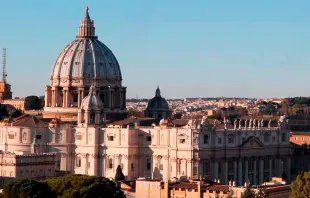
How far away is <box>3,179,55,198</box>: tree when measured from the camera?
67750mm

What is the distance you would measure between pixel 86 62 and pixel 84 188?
42357 mm

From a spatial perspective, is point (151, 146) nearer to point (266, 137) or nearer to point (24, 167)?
point (266, 137)

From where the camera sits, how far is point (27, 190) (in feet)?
224

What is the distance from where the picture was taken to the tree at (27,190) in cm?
6775

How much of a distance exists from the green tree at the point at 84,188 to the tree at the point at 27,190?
0.70m

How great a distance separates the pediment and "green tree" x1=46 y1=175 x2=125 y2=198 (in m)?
26.4

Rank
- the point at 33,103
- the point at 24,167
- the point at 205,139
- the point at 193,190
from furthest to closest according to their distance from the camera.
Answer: the point at 33,103 < the point at 205,139 < the point at 24,167 < the point at 193,190

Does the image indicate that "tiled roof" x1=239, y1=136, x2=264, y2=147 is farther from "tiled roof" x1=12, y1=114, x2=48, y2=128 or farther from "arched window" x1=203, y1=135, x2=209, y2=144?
"tiled roof" x1=12, y1=114, x2=48, y2=128

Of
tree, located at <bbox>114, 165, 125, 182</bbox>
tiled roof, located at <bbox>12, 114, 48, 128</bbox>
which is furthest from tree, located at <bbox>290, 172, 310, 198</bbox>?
tiled roof, located at <bbox>12, 114, 48, 128</bbox>

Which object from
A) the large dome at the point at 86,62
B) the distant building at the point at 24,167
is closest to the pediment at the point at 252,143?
the distant building at the point at 24,167

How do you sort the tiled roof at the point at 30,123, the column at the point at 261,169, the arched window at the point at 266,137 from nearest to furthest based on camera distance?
the column at the point at 261,169 → the tiled roof at the point at 30,123 → the arched window at the point at 266,137

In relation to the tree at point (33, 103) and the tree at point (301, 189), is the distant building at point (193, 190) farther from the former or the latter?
the tree at point (33, 103)

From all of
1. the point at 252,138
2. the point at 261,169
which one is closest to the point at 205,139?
the point at 252,138

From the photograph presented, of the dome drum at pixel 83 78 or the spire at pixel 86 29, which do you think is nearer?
the dome drum at pixel 83 78
